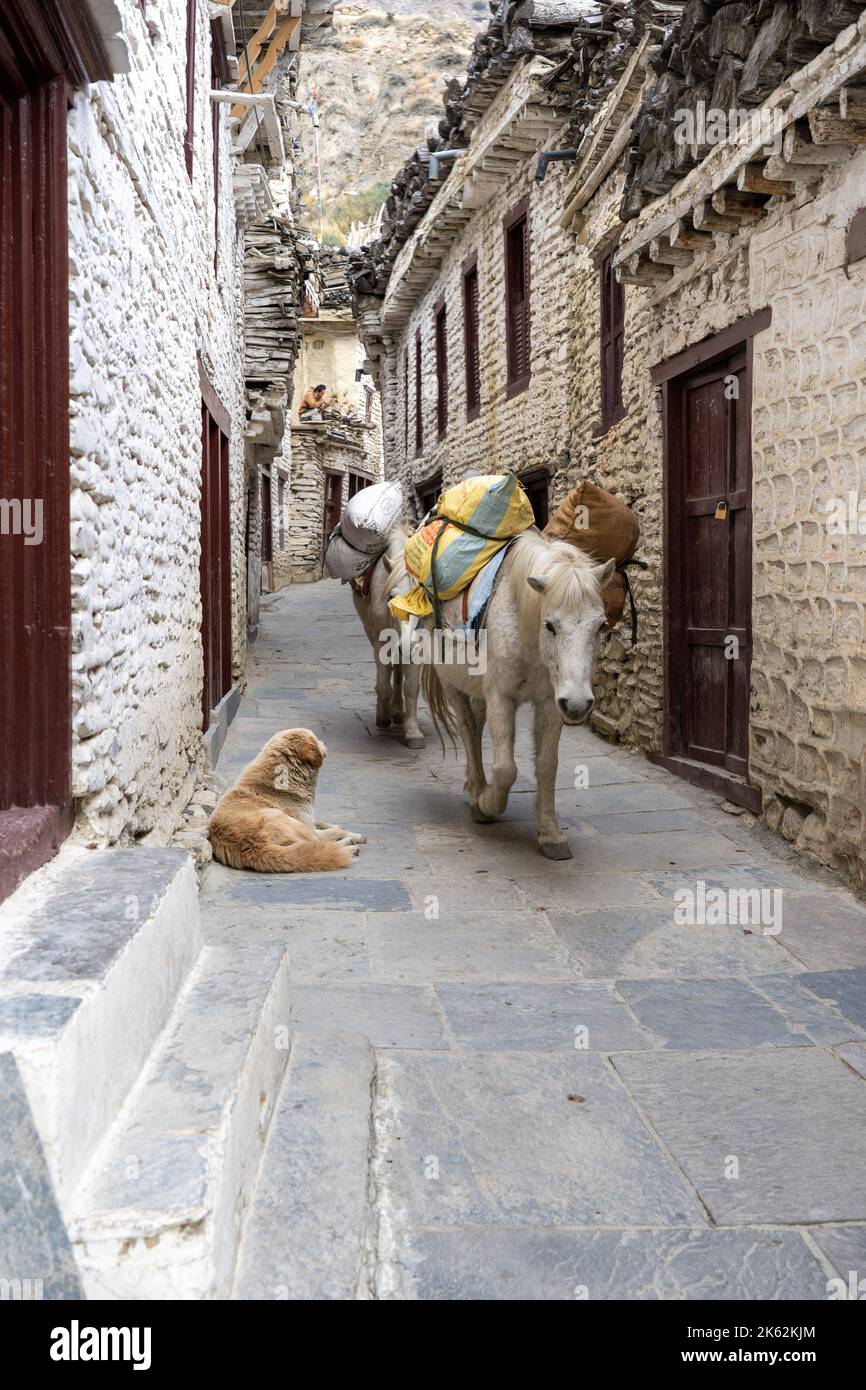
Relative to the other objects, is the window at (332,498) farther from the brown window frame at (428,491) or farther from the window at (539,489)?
the window at (539,489)

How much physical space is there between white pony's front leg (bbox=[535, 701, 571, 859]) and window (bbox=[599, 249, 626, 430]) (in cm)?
395

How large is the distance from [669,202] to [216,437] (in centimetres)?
405

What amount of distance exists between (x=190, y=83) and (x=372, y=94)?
233ft

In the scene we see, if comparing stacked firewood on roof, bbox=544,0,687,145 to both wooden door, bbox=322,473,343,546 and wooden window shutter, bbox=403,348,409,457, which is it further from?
wooden door, bbox=322,473,343,546

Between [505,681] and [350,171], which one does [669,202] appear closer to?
[505,681]

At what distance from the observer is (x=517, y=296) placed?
42.5ft

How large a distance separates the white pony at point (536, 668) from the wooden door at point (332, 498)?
81.0ft

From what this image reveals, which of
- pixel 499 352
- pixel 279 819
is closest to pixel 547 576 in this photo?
pixel 279 819

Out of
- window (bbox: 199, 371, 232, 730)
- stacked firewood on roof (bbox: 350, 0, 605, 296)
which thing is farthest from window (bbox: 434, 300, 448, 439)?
window (bbox: 199, 371, 232, 730)

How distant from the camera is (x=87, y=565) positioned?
3133 millimetres

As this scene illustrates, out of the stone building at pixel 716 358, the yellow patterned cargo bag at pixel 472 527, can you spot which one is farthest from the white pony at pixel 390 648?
the yellow patterned cargo bag at pixel 472 527

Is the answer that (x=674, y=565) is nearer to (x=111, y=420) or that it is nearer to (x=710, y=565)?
(x=710, y=565)

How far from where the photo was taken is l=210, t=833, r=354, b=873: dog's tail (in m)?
5.05
